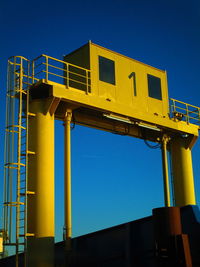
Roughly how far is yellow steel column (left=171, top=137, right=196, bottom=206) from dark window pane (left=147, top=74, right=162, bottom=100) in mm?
2598

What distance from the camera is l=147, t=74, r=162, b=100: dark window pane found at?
2300 centimetres

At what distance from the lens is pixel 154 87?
23266mm

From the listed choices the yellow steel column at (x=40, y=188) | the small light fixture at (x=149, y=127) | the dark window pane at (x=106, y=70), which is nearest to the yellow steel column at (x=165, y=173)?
the small light fixture at (x=149, y=127)

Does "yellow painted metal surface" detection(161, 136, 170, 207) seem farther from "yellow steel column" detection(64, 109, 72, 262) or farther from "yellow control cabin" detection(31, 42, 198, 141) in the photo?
"yellow steel column" detection(64, 109, 72, 262)

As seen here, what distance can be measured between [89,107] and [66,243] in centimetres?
572

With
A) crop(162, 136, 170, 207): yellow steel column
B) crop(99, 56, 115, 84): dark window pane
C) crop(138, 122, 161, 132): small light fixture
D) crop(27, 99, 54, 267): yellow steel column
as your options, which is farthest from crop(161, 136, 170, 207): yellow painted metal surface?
crop(27, 99, 54, 267): yellow steel column

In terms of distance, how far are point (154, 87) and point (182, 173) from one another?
4592mm

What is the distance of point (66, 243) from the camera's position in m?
17.9

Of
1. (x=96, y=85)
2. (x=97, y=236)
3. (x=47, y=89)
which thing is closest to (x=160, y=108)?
(x=96, y=85)

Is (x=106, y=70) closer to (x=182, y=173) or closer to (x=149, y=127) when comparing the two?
(x=149, y=127)

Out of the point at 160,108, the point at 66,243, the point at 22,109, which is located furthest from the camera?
the point at 160,108

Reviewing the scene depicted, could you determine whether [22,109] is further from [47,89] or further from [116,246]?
[116,246]

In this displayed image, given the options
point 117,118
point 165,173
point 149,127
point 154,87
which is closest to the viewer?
point 117,118

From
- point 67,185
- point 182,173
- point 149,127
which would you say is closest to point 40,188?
point 67,185
